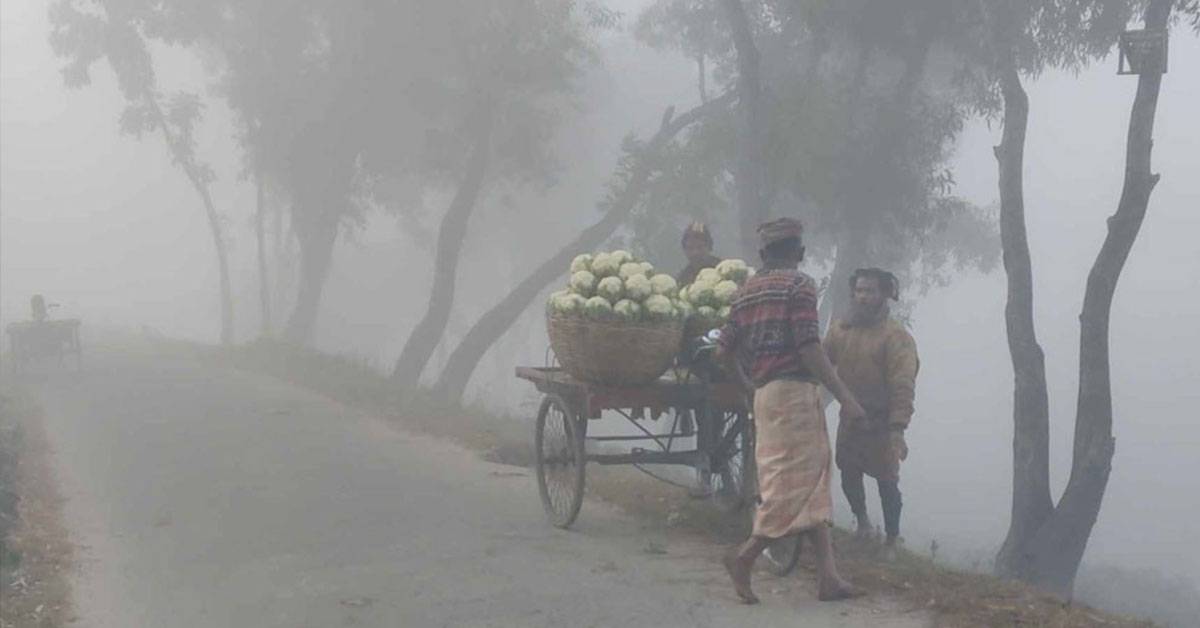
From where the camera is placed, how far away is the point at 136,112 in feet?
117

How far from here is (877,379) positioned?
8.59m

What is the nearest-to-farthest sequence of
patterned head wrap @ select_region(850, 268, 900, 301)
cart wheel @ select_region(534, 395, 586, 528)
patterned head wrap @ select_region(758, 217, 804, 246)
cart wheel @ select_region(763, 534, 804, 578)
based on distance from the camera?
1. patterned head wrap @ select_region(758, 217, 804, 246)
2. cart wheel @ select_region(763, 534, 804, 578)
3. patterned head wrap @ select_region(850, 268, 900, 301)
4. cart wheel @ select_region(534, 395, 586, 528)

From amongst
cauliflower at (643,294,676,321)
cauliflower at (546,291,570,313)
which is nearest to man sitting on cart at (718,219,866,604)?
cauliflower at (643,294,676,321)

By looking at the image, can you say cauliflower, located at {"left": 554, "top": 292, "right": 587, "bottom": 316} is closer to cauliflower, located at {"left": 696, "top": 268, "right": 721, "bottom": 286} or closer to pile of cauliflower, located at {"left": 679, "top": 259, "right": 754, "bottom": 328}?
pile of cauliflower, located at {"left": 679, "top": 259, "right": 754, "bottom": 328}

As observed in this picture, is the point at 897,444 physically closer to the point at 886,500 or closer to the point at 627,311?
the point at 886,500

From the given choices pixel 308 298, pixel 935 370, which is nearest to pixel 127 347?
pixel 308 298

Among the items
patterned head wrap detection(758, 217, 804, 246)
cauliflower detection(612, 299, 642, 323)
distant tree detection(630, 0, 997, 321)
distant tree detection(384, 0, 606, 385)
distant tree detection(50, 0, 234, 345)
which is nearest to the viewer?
patterned head wrap detection(758, 217, 804, 246)

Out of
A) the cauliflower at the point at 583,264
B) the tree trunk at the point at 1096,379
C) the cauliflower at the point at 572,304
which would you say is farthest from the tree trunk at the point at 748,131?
the cauliflower at the point at 572,304

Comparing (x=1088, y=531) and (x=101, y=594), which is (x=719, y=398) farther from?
(x=1088, y=531)

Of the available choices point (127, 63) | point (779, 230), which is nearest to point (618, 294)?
point (779, 230)

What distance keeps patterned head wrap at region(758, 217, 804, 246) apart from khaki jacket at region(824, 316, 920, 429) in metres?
1.73

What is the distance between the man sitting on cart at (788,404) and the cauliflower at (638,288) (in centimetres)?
121

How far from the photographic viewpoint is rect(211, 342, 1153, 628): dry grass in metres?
6.67

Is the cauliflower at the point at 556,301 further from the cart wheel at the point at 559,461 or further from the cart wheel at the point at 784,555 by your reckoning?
the cart wheel at the point at 784,555
